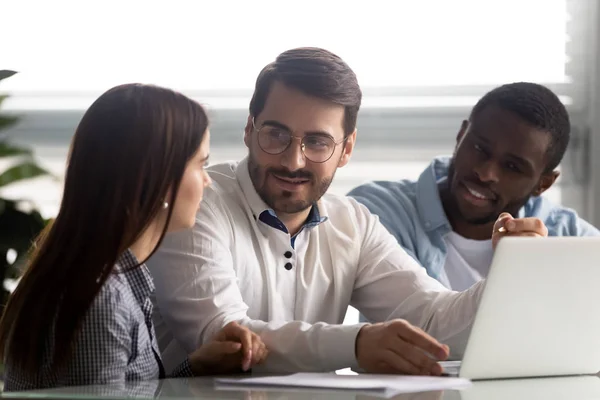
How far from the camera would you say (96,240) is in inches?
51.6

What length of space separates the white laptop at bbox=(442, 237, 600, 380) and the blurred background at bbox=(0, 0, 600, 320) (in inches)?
77.8

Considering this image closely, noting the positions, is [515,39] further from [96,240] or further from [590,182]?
[96,240]

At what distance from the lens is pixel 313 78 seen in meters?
1.92

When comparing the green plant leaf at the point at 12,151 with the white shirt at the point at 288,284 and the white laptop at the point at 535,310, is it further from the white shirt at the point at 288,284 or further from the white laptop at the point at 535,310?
the white laptop at the point at 535,310

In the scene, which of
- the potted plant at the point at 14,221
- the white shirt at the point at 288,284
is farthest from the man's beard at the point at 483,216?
the potted plant at the point at 14,221

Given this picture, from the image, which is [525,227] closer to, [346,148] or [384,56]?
[346,148]

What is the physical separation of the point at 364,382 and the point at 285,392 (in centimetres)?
11

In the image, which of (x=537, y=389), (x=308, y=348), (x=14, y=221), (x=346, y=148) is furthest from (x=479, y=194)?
(x=14, y=221)

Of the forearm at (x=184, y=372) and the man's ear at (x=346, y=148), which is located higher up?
the man's ear at (x=346, y=148)

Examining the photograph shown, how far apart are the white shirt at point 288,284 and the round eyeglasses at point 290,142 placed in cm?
9

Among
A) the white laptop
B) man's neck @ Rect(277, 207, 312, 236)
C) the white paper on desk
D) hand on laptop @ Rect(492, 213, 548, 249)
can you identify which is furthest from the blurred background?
the white paper on desk

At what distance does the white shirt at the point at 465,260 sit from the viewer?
241 cm

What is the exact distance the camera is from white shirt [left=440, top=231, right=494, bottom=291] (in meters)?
2.41

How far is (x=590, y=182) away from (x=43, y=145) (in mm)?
2035
